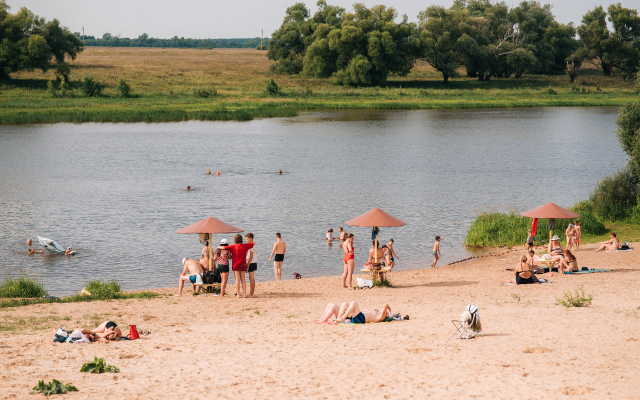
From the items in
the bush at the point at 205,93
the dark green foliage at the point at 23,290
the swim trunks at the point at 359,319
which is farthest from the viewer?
the bush at the point at 205,93

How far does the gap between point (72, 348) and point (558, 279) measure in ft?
44.4

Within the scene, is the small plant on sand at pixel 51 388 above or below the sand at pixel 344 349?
above

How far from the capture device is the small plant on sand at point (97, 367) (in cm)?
1071

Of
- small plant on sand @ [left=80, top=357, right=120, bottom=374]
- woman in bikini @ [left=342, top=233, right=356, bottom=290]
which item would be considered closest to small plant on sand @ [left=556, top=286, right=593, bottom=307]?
woman in bikini @ [left=342, top=233, right=356, bottom=290]

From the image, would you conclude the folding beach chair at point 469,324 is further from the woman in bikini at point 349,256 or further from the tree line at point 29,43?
the tree line at point 29,43

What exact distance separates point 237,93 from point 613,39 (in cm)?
6792

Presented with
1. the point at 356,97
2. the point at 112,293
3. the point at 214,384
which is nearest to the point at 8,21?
the point at 356,97

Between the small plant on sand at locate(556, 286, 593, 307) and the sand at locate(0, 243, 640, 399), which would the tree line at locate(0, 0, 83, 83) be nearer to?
the sand at locate(0, 243, 640, 399)

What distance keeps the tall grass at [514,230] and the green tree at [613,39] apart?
9458 centimetres

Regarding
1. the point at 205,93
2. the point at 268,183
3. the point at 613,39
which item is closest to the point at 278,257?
the point at 268,183

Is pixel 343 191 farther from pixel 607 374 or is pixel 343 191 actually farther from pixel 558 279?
pixel 607 374

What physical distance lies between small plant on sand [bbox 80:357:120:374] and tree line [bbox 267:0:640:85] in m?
86.2

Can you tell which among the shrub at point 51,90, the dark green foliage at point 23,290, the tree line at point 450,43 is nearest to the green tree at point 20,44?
the shrub at point 51,90

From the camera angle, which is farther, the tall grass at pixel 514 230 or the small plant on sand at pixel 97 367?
the tall grass at pixel 514 230
